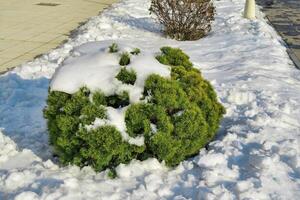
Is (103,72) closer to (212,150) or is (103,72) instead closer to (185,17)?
(212,150)

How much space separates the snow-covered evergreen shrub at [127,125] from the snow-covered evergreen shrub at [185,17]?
6075 millimetres

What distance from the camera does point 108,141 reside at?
13.9 feet

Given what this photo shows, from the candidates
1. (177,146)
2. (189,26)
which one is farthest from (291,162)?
(189,26)

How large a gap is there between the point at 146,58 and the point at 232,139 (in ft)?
3.89

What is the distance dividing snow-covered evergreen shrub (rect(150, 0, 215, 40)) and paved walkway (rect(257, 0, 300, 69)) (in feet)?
5.92

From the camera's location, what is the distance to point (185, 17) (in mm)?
10641

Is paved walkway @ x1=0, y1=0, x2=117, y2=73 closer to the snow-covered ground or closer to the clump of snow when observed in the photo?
the snow-covered ground

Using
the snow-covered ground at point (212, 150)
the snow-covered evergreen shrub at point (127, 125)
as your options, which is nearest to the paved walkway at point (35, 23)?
the snow-covered ground at point (212, 150)

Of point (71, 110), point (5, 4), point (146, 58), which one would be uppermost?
point (146, 58)

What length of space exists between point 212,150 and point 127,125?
93 cm

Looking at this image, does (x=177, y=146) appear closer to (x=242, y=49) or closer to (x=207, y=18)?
(x=242, y=49)

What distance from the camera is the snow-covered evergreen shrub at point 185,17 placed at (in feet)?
34.2

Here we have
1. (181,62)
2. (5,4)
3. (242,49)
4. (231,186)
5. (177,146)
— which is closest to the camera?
(231,186)

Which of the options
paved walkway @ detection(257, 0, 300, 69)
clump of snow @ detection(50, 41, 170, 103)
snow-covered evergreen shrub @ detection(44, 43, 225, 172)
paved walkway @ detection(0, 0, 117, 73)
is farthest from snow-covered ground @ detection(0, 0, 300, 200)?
paved walkway @ detection(257, 0, 300, 69)
